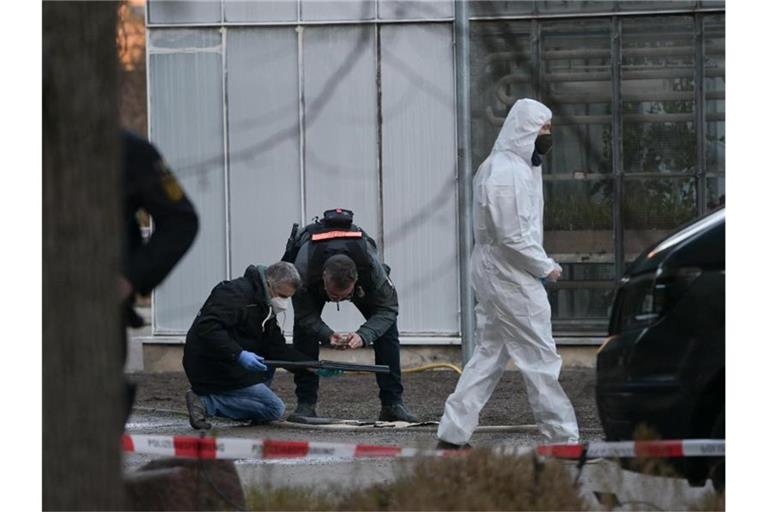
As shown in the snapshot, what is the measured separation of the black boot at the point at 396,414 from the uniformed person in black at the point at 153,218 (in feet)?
14.2

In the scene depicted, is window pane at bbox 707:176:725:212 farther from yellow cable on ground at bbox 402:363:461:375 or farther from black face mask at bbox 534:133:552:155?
black face mask at bbox 534:133:552:155

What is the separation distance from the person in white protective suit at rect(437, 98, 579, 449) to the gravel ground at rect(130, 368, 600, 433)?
118 cm

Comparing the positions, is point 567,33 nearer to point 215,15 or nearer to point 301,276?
point 215,15

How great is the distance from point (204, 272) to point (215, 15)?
2269mm

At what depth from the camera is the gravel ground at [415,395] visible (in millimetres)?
10070

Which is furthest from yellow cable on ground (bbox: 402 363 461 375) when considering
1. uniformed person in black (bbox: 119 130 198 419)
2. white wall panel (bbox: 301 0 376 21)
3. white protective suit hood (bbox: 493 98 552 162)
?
uniformed person in black (bbox: 119 130 198 419)

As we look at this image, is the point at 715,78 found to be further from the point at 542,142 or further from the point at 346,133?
the point at 542,142

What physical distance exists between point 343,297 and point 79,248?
4852 millimetres

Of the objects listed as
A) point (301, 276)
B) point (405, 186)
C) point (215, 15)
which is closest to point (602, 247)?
point (405, 186)

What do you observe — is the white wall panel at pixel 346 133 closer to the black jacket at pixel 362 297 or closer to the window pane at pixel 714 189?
the window pane at pixel 714 189

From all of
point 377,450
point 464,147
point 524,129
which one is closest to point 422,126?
point 464,147

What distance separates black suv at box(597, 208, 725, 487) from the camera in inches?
229

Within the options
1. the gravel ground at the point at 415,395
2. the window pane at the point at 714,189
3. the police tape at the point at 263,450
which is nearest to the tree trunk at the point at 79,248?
the police tape at the point at 263,450

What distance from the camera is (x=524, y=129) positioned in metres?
8.20
